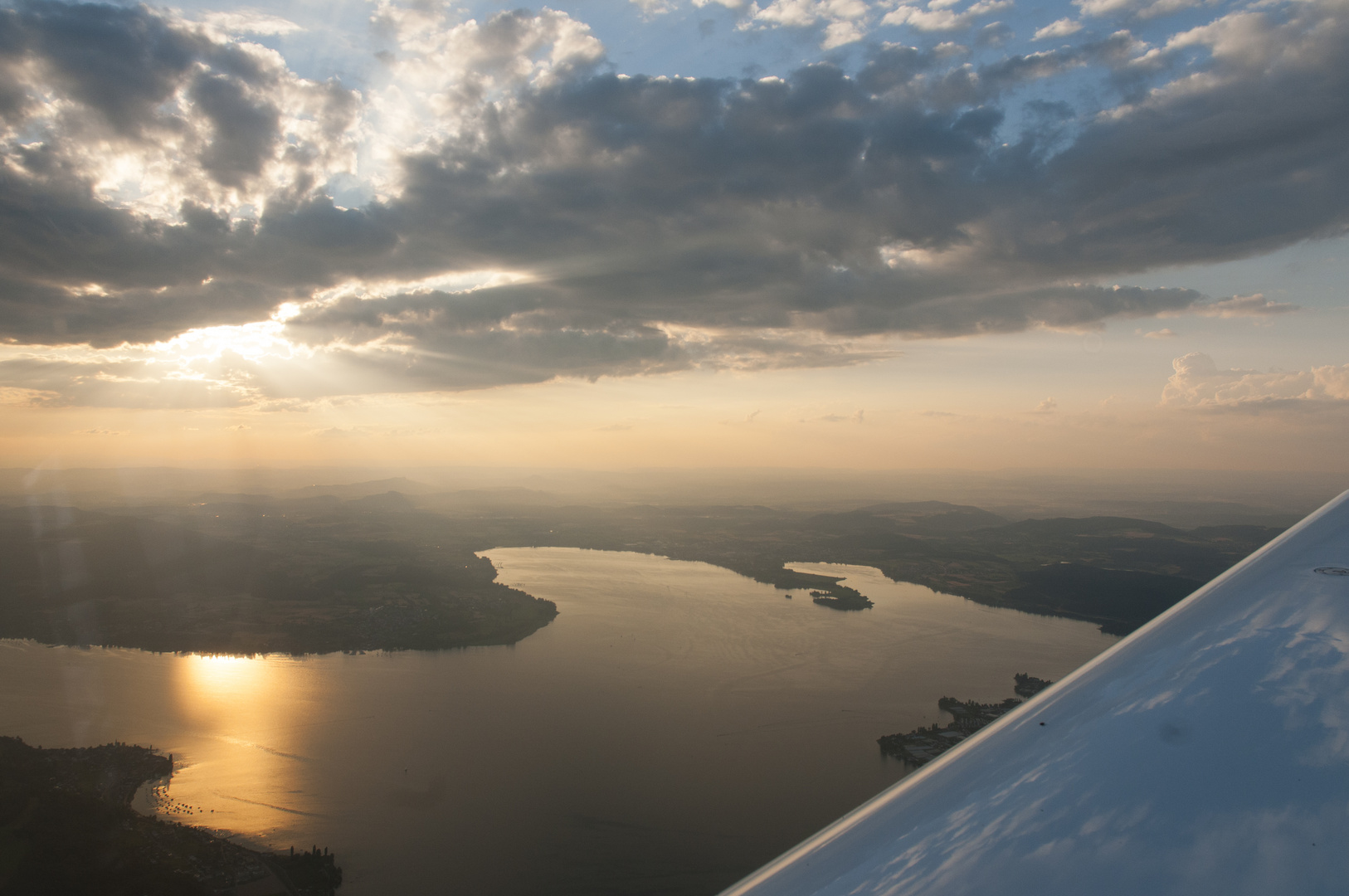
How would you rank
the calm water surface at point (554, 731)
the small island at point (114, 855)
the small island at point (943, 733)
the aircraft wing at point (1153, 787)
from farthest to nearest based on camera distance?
1. the small island at point (943, 733)
2. the calm water surface at point (554, 731)
3. the small island at point (114, 855)
4. the aircraft wing at point (1153, 787)

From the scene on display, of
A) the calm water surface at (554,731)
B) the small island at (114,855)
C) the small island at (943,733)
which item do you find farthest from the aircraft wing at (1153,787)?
the small island at (943,733)

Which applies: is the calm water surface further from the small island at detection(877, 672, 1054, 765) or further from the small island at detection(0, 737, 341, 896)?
the small island at detection(0, 737, 341, 896)

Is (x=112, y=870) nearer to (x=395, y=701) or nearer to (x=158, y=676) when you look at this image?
(x=395, y=701)

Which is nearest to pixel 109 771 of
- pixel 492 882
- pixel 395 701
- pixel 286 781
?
pixel 286 781

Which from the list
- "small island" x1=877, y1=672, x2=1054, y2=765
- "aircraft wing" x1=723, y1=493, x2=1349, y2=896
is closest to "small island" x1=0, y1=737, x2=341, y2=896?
"small island" x1=877, y1=672, x2=1054, y2=765

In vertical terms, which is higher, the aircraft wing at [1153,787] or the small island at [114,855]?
the aircraft wing at [1153,787]

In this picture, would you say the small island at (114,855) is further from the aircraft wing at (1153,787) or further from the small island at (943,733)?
the aircraft wing at (1153,787)

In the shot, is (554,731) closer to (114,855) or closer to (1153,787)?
(114,855)
